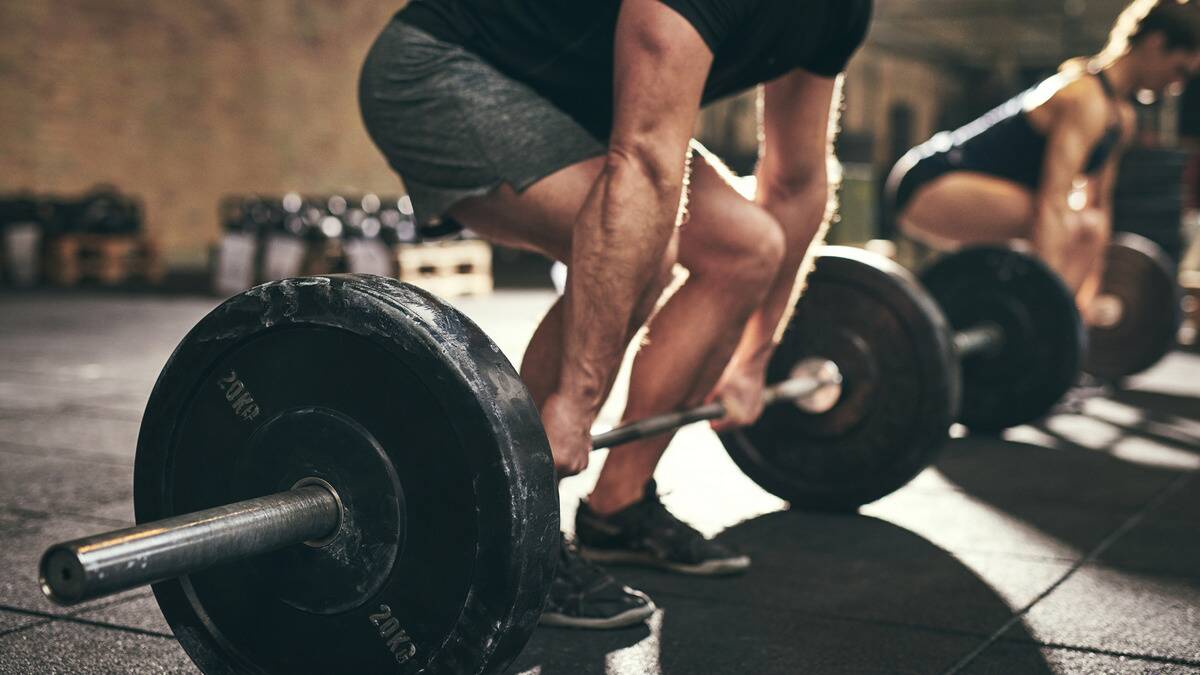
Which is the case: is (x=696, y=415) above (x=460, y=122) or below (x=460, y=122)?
below

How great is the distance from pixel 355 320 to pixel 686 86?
1.64 ft

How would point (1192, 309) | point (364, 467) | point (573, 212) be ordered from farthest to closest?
1. point (1192, 309)
2. point (573, 212)
3. point (364, 467)

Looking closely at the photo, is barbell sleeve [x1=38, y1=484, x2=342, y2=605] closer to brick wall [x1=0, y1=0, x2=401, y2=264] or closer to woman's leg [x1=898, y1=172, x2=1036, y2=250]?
woman's leg [x1=898, y1=172, x2=1036, y2=250]

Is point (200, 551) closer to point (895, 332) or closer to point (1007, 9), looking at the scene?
point (895, 332)

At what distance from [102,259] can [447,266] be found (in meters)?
2.51

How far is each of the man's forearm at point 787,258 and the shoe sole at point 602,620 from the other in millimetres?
490

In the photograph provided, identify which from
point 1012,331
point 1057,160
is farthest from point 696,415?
point 1057,160

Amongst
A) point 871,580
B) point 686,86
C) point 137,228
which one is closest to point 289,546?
point 686,86

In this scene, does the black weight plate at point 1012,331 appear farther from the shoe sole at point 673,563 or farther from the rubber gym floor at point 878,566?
the shoe sole at point 673,563

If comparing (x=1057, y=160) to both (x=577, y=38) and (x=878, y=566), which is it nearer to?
(x=878, y=566)

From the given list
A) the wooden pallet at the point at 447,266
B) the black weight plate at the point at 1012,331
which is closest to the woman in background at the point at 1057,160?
the black weight plate at the point at 1012,331

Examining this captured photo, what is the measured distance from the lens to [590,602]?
1.42 meters

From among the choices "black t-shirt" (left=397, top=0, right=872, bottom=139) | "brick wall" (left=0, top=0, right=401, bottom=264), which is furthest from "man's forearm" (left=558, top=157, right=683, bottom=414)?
"brick wall" (left=0, top=0, right=401, bottom=264)

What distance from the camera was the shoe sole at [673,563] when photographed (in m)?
1.65
